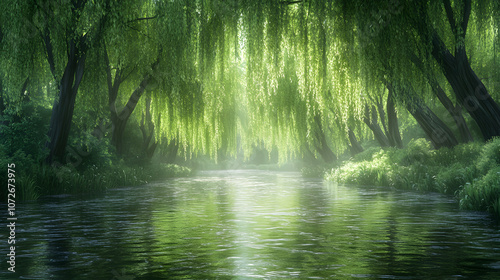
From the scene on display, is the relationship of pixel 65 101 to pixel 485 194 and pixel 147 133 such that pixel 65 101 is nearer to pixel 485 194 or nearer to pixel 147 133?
pixel 485 194

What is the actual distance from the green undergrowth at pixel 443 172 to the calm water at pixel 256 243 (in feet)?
2.19

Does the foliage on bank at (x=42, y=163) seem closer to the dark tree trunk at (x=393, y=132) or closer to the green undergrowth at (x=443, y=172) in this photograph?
the green undergrowth at (x=443, y=172)

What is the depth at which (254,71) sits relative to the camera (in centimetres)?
1258

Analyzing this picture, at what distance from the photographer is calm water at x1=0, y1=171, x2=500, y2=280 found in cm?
501

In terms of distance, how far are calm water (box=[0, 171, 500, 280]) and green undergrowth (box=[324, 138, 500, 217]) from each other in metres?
0.67

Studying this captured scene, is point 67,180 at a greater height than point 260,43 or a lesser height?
lesser

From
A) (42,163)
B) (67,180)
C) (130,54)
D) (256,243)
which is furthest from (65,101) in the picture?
(256,243)

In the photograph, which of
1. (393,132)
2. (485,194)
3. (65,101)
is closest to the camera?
(485,194)

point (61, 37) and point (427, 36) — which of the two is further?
point (61, 37)

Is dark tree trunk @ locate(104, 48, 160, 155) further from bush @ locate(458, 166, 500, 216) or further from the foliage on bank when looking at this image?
bush @ locate(458, 166, 500, 216)

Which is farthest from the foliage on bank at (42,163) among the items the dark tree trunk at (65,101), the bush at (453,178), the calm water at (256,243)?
the bush at (453,178)

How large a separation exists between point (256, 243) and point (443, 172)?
9667 mm

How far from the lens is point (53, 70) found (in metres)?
14.7

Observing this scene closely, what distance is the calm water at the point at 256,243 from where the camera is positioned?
501 centimetres
